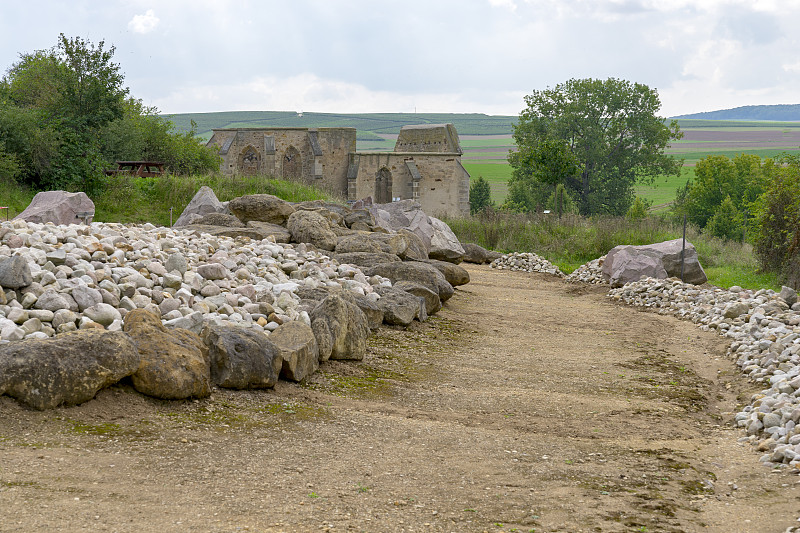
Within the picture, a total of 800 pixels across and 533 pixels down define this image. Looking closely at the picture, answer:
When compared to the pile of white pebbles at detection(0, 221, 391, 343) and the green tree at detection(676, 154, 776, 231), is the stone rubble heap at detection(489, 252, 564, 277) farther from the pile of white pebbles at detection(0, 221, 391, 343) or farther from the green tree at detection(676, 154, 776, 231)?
the green tree at detection(676, 154, 776, 231)

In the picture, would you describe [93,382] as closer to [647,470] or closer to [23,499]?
[23,499]

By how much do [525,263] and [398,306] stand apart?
31.3 ft

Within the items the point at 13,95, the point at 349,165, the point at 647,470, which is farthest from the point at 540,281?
the point at 349,165

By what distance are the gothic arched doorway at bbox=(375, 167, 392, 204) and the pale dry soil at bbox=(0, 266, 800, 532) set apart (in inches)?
1284

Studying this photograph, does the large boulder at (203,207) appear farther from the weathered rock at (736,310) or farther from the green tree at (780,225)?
the green tree at (780,225)

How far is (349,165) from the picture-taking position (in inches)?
1576

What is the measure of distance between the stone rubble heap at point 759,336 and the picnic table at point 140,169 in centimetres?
1428

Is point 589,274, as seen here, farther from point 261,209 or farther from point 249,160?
point 249,160

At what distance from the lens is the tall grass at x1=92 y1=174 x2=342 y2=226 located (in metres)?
19.3

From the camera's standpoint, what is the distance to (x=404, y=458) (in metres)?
5.15

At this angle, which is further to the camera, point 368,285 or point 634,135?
point 634,135

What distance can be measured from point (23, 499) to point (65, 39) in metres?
21.0

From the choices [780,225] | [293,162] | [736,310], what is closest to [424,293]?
[736,310]

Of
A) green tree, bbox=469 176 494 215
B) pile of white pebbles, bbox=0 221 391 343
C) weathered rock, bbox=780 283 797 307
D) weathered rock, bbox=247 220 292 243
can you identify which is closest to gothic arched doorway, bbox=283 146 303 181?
green tree, bbox=469 176 494 215
